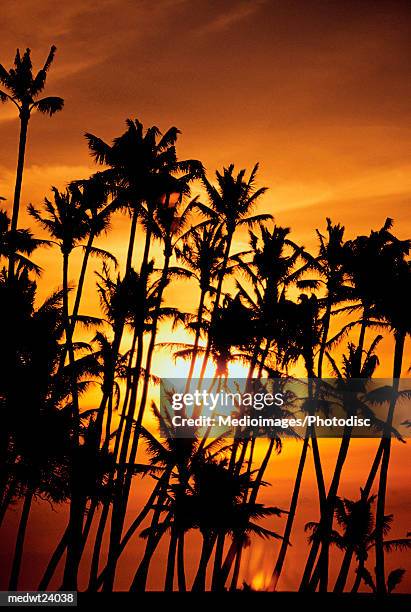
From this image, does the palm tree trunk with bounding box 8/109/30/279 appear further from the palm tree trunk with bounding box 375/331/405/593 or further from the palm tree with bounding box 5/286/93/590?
the palm tree trunk with bounding box 375/331/405/593

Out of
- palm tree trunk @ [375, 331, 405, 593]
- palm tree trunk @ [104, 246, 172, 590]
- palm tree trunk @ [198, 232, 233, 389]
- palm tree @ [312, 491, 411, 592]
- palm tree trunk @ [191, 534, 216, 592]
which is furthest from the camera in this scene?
palm tree @ [312, 491, 411, 592]

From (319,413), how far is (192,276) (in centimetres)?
1071

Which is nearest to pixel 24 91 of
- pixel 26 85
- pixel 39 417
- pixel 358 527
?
pixel 26 85

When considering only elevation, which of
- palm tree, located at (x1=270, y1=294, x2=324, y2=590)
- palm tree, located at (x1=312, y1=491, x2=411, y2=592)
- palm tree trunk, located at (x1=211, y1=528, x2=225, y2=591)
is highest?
palm tree, located at (x1=270, y1=294, x2=324, y2=590)

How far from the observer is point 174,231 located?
35.1 metres

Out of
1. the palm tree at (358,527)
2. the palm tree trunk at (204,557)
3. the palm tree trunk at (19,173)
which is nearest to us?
the palm tree trunk at (19,173)

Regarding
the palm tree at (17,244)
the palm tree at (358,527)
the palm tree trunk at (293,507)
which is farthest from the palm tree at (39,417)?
the palm tree at (358,527)

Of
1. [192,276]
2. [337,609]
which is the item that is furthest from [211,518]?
[192,276]

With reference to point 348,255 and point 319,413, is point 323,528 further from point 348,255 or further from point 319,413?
point 348,255

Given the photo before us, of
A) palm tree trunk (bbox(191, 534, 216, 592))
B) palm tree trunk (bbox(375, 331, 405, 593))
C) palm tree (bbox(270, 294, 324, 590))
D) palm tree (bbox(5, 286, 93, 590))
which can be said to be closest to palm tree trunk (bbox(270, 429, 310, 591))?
palm tree (bbox(270, 294, 324, 590))

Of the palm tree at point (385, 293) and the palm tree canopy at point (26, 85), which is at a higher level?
the palm tree canopy at point (26, 85)

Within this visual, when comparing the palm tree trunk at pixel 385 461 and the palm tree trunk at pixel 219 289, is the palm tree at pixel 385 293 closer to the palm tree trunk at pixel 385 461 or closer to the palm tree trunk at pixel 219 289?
the palm tree trunk at pixel 385 461

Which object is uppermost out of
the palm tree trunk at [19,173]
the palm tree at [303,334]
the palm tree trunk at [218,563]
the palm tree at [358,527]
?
the palm tree trunk at [19,173]

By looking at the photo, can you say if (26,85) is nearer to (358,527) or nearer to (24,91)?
(24,91)
